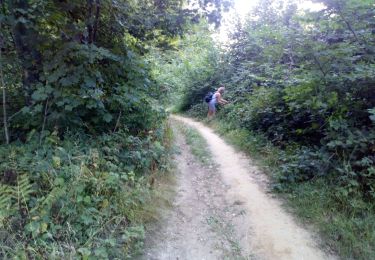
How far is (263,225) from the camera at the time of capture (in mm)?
4410

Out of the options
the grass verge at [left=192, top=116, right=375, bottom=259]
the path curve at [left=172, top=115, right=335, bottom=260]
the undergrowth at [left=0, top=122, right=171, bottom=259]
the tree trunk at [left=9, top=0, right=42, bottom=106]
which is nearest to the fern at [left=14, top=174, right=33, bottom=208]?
the undergrowth at [left=0, top=122, right=171, bottom=259]

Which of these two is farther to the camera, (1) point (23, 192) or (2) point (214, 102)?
(2) point (214, 102)

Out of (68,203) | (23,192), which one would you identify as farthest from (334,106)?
(23,192)

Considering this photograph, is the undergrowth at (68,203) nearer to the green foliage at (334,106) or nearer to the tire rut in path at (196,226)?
the tire rut in path at (196,226)

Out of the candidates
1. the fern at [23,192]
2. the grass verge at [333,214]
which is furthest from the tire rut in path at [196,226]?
the fern at [23,192]

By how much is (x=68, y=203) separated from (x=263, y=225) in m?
2.66

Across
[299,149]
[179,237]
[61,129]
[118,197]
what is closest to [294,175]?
[299,149]

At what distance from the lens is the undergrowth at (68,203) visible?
301 cm

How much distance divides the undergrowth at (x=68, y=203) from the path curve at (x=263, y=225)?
1.43 meters

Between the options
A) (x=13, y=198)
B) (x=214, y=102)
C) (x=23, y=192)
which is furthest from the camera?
(x=214, y=102)

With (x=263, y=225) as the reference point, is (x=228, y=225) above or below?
below

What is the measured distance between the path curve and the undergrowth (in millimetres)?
1432

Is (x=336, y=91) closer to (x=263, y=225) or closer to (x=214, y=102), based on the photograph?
(x=263, y=225)

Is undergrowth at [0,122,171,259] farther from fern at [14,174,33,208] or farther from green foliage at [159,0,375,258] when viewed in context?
green foliage at [159,0,375,258]
